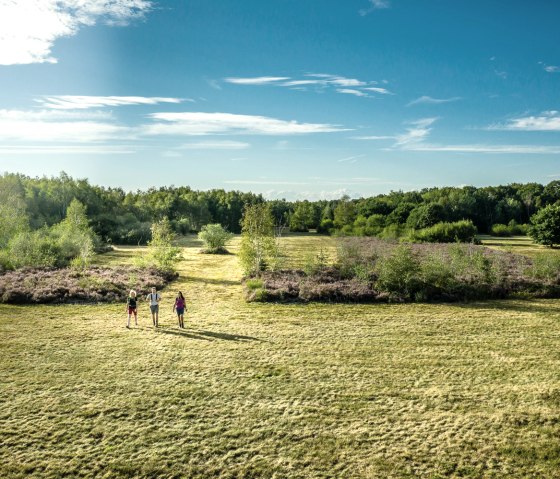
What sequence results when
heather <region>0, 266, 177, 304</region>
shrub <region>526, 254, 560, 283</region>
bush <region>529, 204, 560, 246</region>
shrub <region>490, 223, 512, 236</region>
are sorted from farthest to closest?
shrub <region>490, 223, 512, 236</region>
bush <region>529, 204, 560, 246</region>
shrub <region>526, 254, 560, 283</region>
heather <region>0, 266, 177, 304</region>

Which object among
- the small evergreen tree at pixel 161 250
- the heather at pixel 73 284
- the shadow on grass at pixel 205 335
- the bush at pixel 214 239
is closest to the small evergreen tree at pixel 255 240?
the heather at pixel 73 284

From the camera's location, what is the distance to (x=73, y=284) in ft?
96.2

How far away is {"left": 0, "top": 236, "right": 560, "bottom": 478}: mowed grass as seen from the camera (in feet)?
33.4

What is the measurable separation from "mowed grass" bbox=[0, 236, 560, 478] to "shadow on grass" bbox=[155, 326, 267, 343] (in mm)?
102

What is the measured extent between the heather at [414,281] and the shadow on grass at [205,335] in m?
7.85

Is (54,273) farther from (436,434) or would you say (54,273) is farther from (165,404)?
(436,434)

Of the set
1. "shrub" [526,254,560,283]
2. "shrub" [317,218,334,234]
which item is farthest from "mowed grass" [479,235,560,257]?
"shrub" [317,218,334,234]

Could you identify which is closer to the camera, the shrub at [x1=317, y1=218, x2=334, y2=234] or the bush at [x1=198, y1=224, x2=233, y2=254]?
the bush at [x1=198, y1=224, x2=233, y2=254]

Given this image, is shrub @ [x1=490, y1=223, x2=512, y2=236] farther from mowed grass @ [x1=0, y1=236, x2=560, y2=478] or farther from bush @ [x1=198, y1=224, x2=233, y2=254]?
mowed grass @ [x1=0, y1=236, x2=560, y2=478]

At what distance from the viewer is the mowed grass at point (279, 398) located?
10188mm

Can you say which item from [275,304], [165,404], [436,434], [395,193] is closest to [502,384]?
[436,434]

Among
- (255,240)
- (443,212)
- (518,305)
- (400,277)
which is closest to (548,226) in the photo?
(443,212)

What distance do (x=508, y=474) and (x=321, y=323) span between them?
13.3 metres

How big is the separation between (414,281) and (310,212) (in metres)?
95.1
